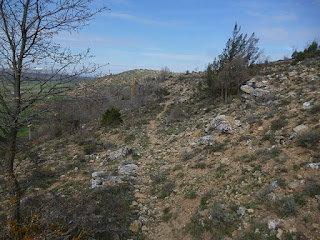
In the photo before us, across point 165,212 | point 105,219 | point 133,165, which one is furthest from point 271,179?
point 133,165

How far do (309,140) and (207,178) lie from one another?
3.32 metres

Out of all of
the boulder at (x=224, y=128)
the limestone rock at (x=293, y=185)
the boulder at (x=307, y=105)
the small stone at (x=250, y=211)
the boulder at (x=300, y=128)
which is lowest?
the small stone at (x=250, y=211)

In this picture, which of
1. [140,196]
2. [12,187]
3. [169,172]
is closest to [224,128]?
[169,172]

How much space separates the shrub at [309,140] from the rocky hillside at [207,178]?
0.08 ft

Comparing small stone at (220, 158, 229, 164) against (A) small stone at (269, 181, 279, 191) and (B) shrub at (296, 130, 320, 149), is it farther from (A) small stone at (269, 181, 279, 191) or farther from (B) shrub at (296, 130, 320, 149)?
(B) shrub at (296, 130, 320, 149)

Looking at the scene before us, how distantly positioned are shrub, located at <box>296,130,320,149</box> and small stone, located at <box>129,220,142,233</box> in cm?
533

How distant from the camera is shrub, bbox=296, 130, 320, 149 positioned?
16.6 feet

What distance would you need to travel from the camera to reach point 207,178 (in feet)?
18.6

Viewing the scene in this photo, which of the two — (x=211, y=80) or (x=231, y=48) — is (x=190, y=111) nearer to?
(x=211, y=80)

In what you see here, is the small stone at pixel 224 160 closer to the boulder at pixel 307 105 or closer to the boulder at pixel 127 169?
the boulder at pixel 127 169

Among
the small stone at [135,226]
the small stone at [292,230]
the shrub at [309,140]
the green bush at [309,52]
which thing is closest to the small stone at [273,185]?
the small stone at [292,230]

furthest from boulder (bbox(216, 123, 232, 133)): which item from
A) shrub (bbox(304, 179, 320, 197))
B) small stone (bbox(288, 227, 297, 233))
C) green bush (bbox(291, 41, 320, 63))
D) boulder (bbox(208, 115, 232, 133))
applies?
green bush (bbox(291, 41, 320, 63))

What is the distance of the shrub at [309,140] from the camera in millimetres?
5070

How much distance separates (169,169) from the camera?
283 inches
